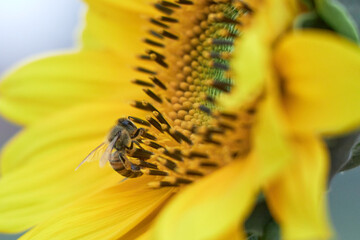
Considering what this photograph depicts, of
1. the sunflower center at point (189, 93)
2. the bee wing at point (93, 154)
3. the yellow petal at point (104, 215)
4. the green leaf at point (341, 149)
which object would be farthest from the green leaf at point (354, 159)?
the bee wing at point (93, 154)

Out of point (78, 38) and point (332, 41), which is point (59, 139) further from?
point (332, 41)

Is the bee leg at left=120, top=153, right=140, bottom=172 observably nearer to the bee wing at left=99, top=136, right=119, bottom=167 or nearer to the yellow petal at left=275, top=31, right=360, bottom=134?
the bee wing at left=99, top=136, right=119, bottom=167

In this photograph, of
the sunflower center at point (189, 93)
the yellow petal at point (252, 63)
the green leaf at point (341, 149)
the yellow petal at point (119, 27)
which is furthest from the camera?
the yellow petal at point (119, 27)

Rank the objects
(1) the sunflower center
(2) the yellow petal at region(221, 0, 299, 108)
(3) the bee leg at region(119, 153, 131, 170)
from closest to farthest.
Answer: (2) the yellow petal at region(221, 0, 299, 108)
(1) the sunflower center
(3) the bee leg at region(119, 153, 131, 170)

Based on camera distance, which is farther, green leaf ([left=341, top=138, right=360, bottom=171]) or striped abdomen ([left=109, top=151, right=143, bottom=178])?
striped abdomen ([left=109, top=151, right=143, bottom=178])

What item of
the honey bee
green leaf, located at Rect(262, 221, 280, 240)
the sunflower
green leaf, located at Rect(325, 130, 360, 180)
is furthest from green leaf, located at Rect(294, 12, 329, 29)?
the honey bee

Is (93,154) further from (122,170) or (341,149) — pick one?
(341,149)

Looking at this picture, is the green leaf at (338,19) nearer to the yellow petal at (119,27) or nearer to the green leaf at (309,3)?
the green leaf at (309,3)
